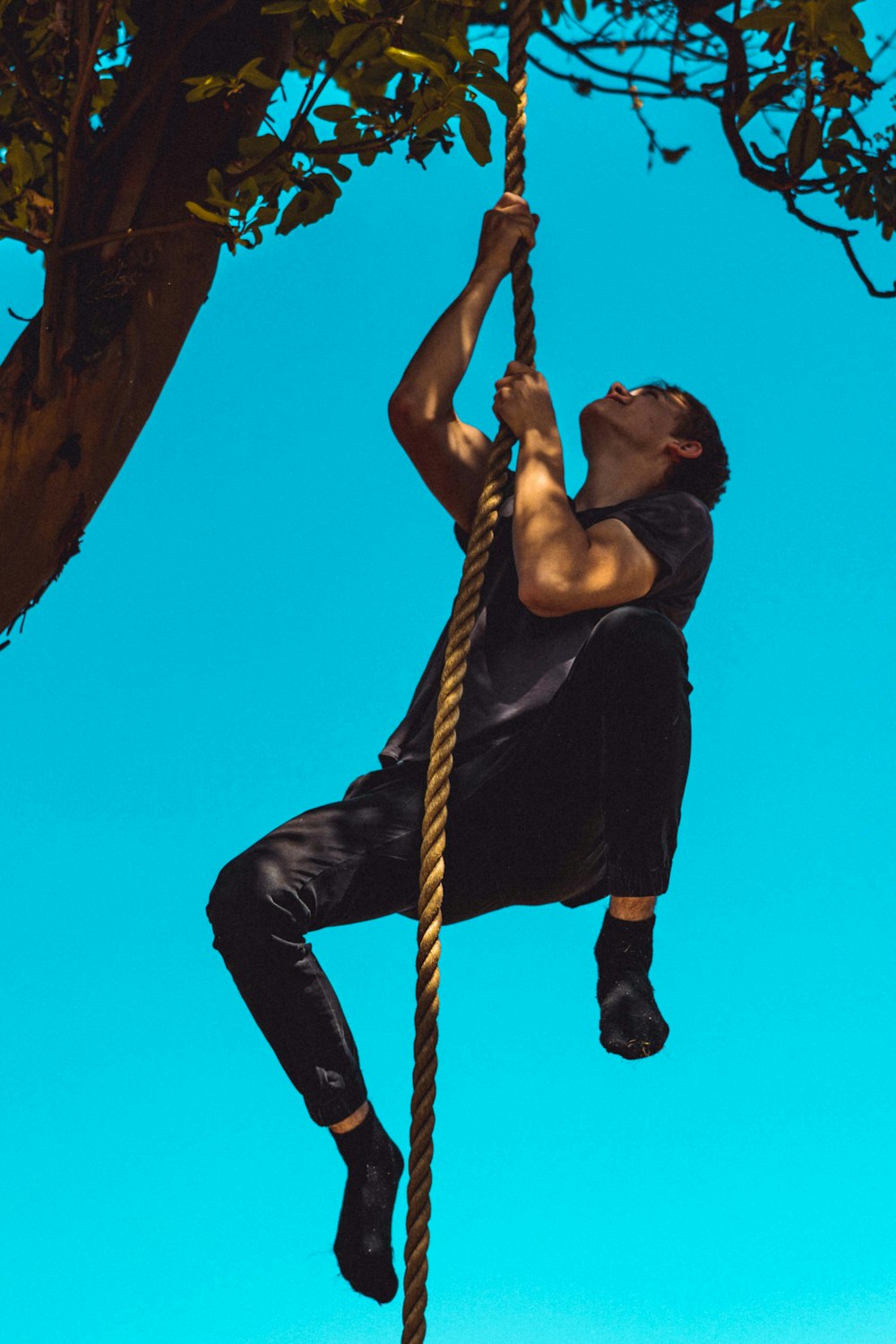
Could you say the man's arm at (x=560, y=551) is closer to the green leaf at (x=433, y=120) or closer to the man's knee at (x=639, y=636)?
the man's knee at (x=639, y=636)

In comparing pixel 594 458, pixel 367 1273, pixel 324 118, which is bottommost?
pixel 367 1273

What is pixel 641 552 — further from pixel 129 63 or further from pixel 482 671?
pixel 129 63

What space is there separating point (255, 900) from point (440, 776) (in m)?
0.36

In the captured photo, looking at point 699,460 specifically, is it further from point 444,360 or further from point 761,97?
point 761,97

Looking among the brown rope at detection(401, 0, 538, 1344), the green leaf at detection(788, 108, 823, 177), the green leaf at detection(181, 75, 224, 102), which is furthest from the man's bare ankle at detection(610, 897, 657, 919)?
the green leaf at detection(788, 108, 823, 177)

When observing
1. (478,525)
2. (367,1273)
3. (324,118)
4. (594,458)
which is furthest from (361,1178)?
(324,118)

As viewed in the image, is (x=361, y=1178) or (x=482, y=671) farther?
(x=482, y=671)

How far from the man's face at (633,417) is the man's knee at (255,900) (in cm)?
112

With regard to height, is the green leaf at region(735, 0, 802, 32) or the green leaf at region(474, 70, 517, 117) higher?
the green leaf at region(735, 0, 802, 32)

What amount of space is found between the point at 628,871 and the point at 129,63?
6.85 feet

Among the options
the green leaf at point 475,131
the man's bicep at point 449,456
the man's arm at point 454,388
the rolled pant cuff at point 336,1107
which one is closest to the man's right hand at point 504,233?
the man's arm at point 454,388

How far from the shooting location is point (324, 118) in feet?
11.2

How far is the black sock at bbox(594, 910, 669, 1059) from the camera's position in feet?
9.13

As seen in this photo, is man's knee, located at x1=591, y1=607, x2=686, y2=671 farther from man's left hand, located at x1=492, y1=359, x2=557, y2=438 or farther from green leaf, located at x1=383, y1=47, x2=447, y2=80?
green leaf, located at x1=383, y1=47, x2=447, y2=80
